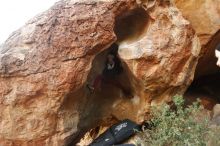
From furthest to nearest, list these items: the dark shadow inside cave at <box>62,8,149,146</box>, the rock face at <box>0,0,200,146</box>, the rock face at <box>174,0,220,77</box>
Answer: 1. the rock face at <box>174,0,220,77</box>
2. the dark shadow inside cave at <box>62,8,149,146</box>
3. the rock face at <box>0,0,200,146</box>

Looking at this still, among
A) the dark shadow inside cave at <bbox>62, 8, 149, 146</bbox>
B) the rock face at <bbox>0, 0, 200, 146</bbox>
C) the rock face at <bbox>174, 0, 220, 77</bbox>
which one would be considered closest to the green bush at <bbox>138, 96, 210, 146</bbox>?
the rock face at <bbox>0, 0, 200, 146</bbox>

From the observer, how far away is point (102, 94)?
8273 millimetres

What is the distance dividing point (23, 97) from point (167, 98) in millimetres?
2419

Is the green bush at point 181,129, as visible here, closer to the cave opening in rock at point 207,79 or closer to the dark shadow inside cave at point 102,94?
the dark shadow inside cave at point 102,94

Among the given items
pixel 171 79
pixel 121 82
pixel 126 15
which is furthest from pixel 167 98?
pixel 126 15

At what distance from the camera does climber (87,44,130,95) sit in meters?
7.86

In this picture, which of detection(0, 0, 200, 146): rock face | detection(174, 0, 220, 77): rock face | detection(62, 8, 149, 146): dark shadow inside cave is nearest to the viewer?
detection(0, 0, 200, 146): rock face

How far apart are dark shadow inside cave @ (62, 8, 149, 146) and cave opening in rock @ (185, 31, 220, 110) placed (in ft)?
5.64

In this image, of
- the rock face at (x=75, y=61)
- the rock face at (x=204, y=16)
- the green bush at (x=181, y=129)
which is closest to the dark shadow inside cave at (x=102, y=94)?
the rock face at (x=75, y=61)

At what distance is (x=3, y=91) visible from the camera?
689 cm

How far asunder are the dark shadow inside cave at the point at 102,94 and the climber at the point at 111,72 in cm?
6

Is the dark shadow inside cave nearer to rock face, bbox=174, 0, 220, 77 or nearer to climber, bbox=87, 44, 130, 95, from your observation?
climber, bbox=87, 44, 130, 95

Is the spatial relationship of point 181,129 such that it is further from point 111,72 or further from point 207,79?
point 207,79

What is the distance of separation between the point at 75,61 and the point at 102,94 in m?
1.59
